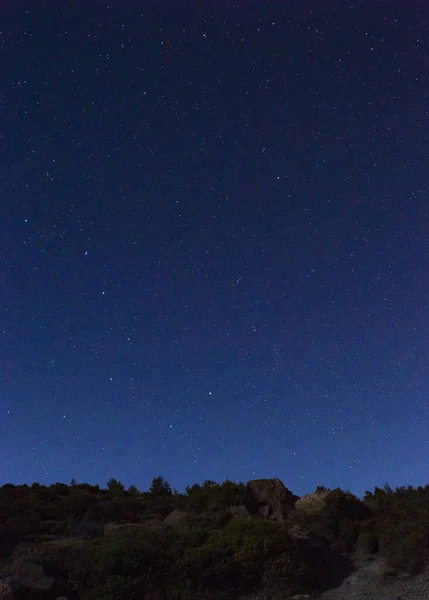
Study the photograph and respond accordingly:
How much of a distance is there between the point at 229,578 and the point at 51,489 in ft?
56.9

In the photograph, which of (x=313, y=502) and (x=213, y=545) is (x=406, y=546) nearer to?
(x=213, y=545)

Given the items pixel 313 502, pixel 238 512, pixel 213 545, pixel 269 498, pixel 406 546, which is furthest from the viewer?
pixel 269 498

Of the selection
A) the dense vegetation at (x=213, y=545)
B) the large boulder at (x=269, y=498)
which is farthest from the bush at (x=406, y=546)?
the large boulder at (x=269, y=498)

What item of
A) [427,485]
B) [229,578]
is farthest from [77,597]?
[427,485]

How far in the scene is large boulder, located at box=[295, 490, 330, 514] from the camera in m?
22.2

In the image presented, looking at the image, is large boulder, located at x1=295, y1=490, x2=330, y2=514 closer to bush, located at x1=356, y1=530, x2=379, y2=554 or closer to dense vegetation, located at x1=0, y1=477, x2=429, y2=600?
dense vegetation, located at x1=0, y1=477, x2=429, y2=600

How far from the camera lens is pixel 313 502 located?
22.8 metres

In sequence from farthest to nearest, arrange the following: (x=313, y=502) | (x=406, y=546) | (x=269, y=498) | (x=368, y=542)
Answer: (x=269, y=498) → (x=313, y=502) → (x=368, y=542) → (x=406, y=546)

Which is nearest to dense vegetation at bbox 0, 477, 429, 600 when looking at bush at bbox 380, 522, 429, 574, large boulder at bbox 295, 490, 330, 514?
bush at bbox 380, 522, 429, 574

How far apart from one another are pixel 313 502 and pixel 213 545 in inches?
273

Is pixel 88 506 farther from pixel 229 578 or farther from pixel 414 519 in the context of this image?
pixel 414 519

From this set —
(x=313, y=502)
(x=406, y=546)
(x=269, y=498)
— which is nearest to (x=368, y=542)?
(x=406, y=546)

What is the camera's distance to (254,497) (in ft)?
80.5

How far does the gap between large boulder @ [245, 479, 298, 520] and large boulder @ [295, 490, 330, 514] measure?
1.56ft
